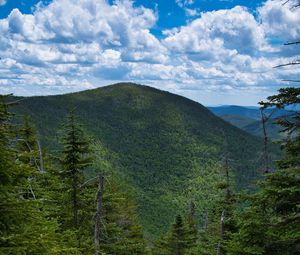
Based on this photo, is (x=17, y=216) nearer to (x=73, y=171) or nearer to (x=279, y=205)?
(x=279, y=205)

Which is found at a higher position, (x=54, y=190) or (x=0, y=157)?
(x=0, y=157)

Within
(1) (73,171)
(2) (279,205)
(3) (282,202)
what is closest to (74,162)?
(1) (73,171)

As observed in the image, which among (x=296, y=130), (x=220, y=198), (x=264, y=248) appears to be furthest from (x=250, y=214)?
(x=220, y=198)

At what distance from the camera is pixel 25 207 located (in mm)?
6980

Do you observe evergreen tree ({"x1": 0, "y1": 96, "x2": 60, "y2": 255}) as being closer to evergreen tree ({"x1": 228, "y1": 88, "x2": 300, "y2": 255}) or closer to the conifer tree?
evergreen tree ({"x1": 228, "y1": 88, "x2": 300, "y2": 255})

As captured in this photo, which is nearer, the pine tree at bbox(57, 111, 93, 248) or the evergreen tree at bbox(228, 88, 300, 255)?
the evergreen tree at bbox(228, 88, 300, 255)

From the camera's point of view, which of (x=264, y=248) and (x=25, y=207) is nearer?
(x=25, y=207)

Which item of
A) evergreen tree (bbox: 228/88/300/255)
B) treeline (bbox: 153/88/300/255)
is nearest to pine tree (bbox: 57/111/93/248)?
treeline (bbox: 153/88/300/255)

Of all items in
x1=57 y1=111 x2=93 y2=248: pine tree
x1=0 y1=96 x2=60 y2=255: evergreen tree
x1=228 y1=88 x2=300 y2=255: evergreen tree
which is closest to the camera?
x1=0 y1=96 x2=60 y2=255: evergreen tree

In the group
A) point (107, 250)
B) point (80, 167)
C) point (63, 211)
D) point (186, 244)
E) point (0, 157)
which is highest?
point (0, 157)

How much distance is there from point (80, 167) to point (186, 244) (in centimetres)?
2718

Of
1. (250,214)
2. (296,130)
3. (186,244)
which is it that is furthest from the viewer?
(186,244)

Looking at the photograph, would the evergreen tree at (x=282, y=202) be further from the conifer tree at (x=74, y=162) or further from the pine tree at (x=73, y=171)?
the conifer tree at (x=74, y=162)

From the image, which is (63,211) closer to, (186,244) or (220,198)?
(220,198)
